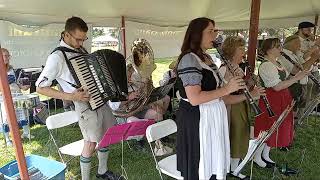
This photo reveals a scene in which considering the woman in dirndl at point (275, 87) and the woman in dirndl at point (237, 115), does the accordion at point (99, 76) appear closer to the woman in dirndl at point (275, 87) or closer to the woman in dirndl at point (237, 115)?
the woman in dirndl at point (237, 115)

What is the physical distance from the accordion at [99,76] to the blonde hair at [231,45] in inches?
39.7

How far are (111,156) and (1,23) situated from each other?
11.6ft

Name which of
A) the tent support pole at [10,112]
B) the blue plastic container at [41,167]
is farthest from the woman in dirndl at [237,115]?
the tent support pole at [10,112]

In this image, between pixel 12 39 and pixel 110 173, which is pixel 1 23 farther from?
pixel 110 173

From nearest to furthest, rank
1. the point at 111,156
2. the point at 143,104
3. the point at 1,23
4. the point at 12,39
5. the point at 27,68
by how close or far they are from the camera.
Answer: the point at 143,104
the point at 111,156
the point at 1,23
the point at 12,39
the point at 27,68

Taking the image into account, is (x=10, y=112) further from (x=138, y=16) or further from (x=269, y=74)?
(x=138, y=16)

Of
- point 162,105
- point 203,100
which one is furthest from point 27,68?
point 203,100

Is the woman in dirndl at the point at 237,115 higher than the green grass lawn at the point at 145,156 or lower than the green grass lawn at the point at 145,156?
higher

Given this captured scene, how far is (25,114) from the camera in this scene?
485 cm

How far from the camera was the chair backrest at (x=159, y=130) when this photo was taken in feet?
9.34

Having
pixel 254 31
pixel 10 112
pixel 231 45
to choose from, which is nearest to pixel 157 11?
pixel 254 31

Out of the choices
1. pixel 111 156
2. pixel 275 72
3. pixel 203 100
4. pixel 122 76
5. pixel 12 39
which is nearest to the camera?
pixel 203 100

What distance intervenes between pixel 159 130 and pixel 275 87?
1.29 m

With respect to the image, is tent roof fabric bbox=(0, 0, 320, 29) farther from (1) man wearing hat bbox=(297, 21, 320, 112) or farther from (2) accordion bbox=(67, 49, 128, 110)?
(2) accordion bbox=(67, 49, 128, 110)
